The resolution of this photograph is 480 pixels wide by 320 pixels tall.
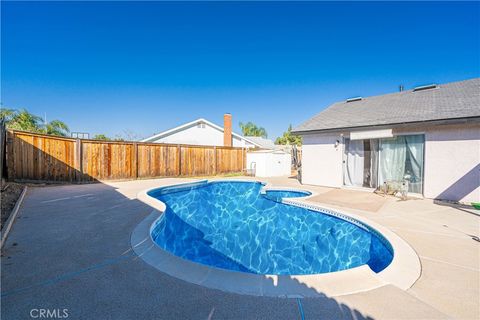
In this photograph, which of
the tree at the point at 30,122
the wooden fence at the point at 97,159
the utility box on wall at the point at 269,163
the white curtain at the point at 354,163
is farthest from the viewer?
the tree at the point at 30,122

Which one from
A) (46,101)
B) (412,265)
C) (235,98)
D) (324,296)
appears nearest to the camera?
(324,296)

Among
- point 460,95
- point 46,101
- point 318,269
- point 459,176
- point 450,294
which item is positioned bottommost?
point 318,269

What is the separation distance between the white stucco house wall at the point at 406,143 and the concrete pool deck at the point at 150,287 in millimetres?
4233

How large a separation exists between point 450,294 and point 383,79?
801 inches

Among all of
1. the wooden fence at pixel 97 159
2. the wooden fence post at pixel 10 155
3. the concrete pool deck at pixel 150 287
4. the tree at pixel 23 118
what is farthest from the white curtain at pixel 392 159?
the tree at pixel 23 118

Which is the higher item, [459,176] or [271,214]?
[459,176]

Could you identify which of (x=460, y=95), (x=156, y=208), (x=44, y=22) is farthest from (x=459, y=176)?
(x=44, y=22)

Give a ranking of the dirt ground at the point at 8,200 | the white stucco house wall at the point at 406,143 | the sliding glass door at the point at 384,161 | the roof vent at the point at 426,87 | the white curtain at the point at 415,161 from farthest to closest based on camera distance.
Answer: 1. the roof vent at the point at 426,87
2. the sliding glass door at the point at 384,161
3. the white curtain at the point at 415,161
4. the white stucco house wall at the point at 406,143
5. the dirt ground at the point at 8,200

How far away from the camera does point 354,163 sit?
1117cm

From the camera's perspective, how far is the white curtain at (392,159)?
→ 9570 mm

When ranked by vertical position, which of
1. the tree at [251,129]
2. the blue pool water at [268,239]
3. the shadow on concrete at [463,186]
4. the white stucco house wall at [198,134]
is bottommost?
the blue pool water at [268,239]

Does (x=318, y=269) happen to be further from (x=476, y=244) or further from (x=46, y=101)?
(x=46, y=101)

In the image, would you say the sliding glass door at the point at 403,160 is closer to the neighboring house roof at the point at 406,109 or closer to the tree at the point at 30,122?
the neighboring house roof at the point at 406,109

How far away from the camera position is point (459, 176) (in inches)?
319
